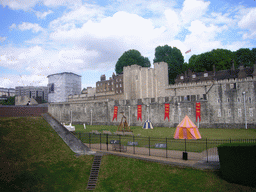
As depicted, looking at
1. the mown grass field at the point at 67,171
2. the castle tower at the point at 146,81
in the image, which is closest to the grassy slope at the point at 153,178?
the mown grass field at the point at 67,171

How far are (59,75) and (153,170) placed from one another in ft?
301

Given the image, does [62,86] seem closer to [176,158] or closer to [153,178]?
[176,158]

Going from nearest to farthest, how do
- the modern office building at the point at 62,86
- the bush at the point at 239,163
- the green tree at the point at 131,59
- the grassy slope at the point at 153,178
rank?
the bush at the point at 239,163, the grassy slope at the point at 153,178, the green tree at the point at 131,59, the modern office building at the point at 62,86

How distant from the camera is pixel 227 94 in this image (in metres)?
32.6

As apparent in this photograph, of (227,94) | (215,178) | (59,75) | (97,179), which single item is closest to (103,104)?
(227,94)

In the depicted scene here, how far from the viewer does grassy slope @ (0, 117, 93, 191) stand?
12336mm

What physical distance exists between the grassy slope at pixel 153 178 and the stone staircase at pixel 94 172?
1.00 ft

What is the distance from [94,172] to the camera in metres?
14.3

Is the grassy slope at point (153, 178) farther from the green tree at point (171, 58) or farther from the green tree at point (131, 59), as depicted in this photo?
the green tree at point (131, 59)

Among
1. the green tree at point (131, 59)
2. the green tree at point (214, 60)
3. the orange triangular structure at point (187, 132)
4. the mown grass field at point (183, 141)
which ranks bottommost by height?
the mown grass field at point (183, 141)

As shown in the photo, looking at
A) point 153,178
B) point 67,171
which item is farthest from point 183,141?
point 67,171

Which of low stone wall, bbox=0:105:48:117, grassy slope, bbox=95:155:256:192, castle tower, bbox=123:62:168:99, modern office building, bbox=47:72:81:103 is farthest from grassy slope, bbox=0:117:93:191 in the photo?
modern office building, bbox=47:72:81:103

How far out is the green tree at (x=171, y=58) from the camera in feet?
197

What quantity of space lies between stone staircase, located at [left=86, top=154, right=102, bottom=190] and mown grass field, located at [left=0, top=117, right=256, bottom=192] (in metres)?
0.29
